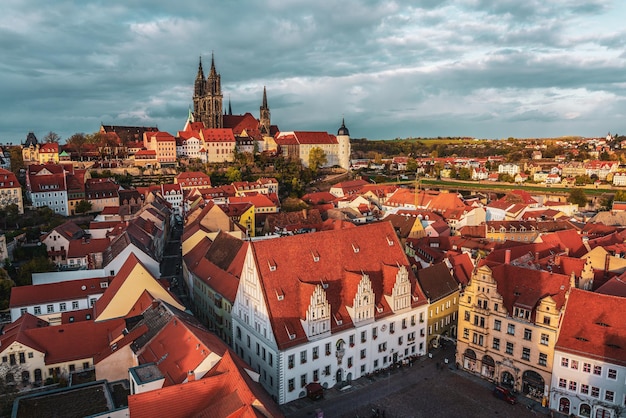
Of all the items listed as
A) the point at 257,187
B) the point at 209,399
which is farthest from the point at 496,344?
the point at 257,187

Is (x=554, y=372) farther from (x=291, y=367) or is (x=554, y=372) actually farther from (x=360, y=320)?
(x=291, y=367)

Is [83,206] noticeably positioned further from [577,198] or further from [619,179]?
[619,179]

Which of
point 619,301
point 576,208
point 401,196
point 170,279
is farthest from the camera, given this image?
point 576,208

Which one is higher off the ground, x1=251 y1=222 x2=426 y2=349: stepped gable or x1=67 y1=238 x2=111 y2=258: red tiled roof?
x1=251 y1=222 x2=426 y2=349: stepped gable

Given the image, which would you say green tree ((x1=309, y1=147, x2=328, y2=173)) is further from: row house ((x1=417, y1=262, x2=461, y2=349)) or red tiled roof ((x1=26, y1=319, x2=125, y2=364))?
red tiled roof ((x1=26, y1=319, x2=125, y2=364))

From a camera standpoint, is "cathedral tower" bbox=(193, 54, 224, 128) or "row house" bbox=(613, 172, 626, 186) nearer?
"cathedral tower" bbox=(193, 54, 224, 128)

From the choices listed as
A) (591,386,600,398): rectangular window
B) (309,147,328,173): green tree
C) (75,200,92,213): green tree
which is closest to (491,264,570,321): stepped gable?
(591,386,600,398): rectangular window

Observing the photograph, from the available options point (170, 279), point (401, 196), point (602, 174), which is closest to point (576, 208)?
point (401, 196)
